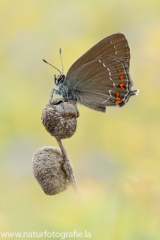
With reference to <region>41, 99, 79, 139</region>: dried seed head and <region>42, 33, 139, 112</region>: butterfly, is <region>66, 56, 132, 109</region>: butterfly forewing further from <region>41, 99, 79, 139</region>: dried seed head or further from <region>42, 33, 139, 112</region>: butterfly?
<region>41, 99, 79, 139</region>: dried seed head

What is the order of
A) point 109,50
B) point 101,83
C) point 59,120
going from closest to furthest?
point 59,120 < point 109,50 < point 101,83

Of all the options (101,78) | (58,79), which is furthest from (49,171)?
(101,78)

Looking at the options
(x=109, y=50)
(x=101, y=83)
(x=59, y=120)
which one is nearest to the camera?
(x=59, y=120)

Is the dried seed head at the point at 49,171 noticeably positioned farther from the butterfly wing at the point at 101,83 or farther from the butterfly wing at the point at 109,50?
the butterfly wing at the point at 109,50

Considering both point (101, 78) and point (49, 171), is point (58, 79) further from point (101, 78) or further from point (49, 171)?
point (49, 171)

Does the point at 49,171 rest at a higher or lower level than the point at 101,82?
lower

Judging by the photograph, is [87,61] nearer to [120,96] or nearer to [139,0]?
[120,96]

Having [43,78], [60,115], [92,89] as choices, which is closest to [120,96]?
[92,89]

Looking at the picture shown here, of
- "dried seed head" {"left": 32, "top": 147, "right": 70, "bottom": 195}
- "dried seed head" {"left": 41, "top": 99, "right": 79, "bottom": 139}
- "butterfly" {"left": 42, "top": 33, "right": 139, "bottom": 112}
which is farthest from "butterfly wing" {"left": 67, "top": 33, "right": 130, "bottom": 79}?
"dried seed head" {"left": 32, "top": 147, "right": 70, "bottom": 195}
